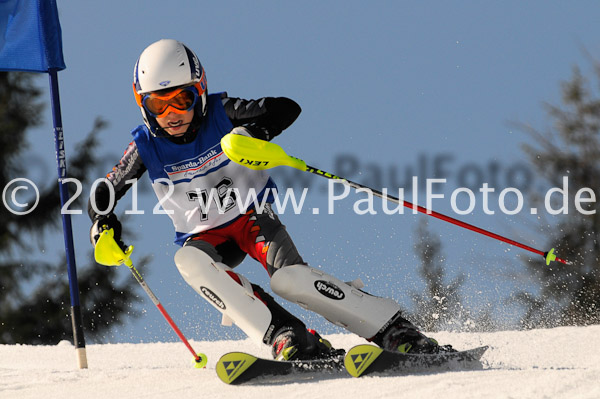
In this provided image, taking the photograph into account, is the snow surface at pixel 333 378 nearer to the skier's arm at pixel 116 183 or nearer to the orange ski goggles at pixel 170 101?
the skier's arm at pixel 116 183

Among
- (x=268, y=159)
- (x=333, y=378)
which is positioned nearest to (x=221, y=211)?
(x=268, y=159)

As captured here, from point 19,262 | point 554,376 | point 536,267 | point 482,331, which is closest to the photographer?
point 554,376

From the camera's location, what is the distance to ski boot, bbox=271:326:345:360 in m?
3.61

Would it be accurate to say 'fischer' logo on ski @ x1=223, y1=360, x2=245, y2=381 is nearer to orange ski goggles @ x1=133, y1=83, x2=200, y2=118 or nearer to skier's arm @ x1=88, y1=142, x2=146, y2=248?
skier's arm @ x1=88, y1=142, x2=146, y2=248

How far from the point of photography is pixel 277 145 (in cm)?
385

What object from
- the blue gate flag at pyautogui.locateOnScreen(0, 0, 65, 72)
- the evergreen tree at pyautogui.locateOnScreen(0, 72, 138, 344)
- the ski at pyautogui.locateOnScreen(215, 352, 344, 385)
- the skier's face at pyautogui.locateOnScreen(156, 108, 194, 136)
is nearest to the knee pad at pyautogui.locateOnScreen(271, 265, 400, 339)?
the ski at pyautogui.locateOnScreen(215, 352, 344, 385)

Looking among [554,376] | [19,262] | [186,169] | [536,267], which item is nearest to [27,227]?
[19,262]

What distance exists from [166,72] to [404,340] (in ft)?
6.53

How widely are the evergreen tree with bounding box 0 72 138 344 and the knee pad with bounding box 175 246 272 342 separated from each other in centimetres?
1015

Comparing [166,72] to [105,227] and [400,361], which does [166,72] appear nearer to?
[105,227]

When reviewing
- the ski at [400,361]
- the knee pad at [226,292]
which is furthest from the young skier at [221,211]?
the ski at [400,361]

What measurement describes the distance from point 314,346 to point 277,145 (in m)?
1.08

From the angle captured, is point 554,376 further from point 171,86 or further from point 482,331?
point 482,331

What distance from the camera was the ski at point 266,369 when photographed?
345 cm
